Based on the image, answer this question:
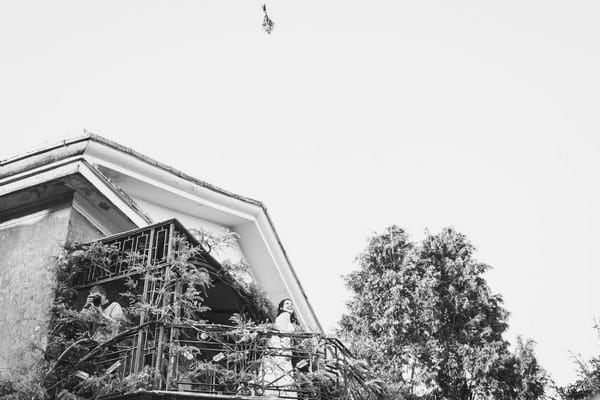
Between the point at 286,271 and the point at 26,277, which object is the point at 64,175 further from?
the point at 286,271

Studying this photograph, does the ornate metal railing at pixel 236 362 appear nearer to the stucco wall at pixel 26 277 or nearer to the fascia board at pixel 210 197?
the stucco wall at pixel 26 277

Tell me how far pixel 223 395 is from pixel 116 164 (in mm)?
4886

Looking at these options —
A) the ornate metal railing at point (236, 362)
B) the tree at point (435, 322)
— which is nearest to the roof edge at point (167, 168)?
the ornate metal railing at point (236, 362)

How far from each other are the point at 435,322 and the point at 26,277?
50.4 ft

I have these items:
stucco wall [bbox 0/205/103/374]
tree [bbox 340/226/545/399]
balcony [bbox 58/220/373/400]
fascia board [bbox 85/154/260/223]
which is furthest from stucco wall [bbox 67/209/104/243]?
tree [bbox 340/226/545/399]

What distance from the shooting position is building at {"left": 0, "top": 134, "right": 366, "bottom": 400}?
397 inches

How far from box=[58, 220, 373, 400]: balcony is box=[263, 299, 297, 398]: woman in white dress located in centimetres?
2

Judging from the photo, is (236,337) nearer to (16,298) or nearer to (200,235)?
(200,235)

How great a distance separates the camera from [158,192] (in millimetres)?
12828

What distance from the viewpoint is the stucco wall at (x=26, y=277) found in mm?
9789

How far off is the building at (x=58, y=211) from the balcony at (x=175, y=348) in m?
0.21

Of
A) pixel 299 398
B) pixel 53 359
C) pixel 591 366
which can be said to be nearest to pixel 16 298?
pixel 53 359

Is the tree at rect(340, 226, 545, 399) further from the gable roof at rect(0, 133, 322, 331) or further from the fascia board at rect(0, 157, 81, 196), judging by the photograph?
the fascia board at rect(0, 157, 81, 196)

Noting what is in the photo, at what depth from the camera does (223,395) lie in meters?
8.66
